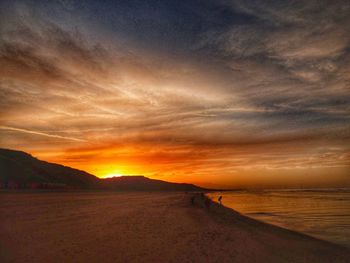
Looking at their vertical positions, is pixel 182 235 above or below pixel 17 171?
below

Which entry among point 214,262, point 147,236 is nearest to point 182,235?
point 147,236

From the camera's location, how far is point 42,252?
430 inches

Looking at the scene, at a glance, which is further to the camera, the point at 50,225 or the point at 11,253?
the point at 50,225

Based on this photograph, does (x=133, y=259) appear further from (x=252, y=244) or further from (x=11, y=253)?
(x=252, y=244)

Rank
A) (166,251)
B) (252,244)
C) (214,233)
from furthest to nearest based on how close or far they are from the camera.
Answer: (214,233) → (252,244) → (166,251)

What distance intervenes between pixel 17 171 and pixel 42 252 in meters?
125

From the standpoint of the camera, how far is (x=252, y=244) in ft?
47.6

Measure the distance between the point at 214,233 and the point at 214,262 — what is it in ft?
19.8

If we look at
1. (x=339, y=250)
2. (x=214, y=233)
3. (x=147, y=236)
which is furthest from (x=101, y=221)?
(x=339, y=250)

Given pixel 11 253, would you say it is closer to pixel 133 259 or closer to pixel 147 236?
pixel 133 259

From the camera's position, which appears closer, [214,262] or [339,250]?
[214,262]

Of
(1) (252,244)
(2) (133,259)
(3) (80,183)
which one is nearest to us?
(2) (133,259)

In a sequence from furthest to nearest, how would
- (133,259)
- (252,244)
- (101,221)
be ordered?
(101,221)
(252,244)
(133,259)

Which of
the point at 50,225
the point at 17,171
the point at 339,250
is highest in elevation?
the point at 17,171
